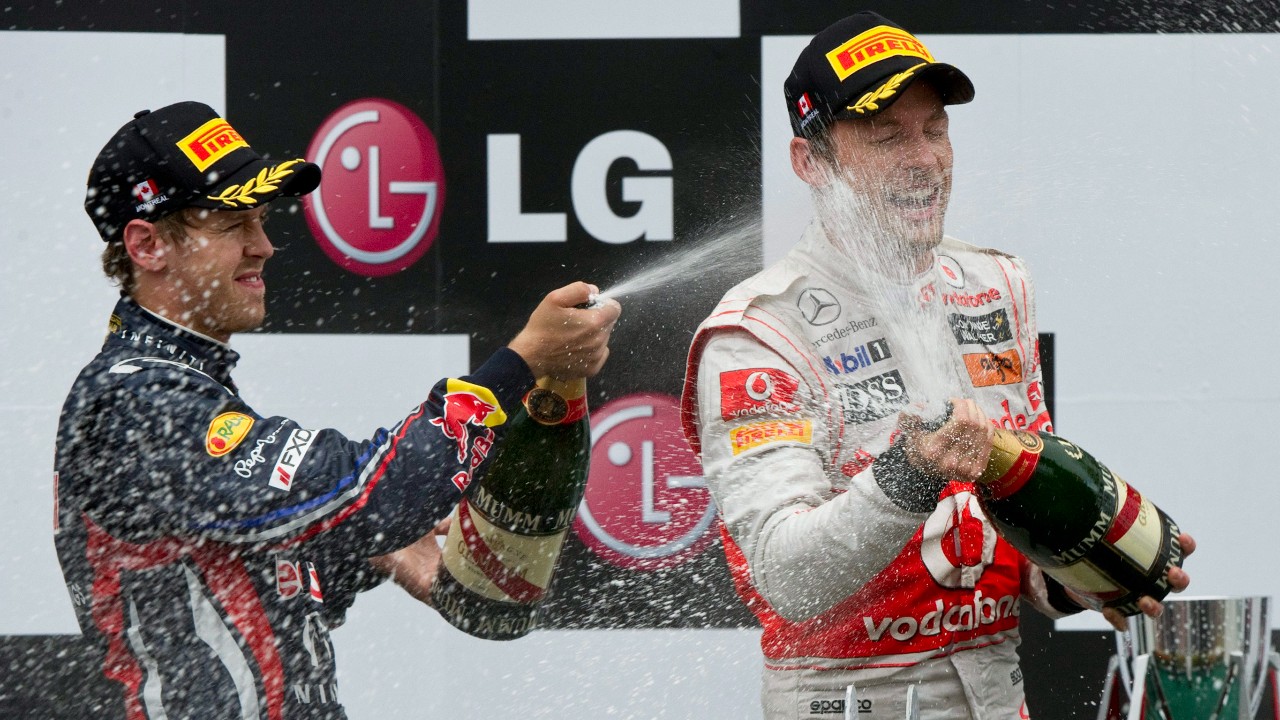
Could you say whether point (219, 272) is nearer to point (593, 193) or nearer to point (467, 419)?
point (467, 419)

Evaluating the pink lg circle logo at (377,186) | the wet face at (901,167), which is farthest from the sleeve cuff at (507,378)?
the pink lg circle logo at (377,186)

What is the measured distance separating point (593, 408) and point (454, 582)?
0.87 meters

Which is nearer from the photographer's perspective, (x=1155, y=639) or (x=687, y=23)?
(x=1155, y=639)

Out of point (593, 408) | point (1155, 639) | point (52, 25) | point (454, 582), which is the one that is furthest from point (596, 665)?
Result: point (52, 25)

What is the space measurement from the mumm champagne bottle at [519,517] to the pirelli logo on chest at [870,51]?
1.92 ft

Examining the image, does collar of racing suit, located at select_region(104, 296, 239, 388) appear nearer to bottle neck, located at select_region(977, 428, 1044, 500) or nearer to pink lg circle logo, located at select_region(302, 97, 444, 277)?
bottle neck, located at select_region(977, 428, 1044, 500)

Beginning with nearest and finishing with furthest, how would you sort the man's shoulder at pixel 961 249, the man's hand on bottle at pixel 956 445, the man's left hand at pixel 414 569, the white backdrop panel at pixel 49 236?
the man's hand on bottle at pixel 956 445, the man's shoulder at pixel 961 249, the man's left hand at pixel 414 569, the white backdrop panel at pixel 49 236

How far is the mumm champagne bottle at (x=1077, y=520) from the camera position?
1.49 metres

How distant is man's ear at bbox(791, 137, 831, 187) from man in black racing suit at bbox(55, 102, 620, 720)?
0.37m

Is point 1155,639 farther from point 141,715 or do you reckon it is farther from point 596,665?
point 141,715

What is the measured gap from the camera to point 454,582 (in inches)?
79.6

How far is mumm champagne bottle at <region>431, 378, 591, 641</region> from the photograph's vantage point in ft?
6.41

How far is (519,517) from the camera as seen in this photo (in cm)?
196

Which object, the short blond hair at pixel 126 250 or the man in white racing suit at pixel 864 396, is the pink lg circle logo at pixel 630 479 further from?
the short blond hair at pixel 126 250
